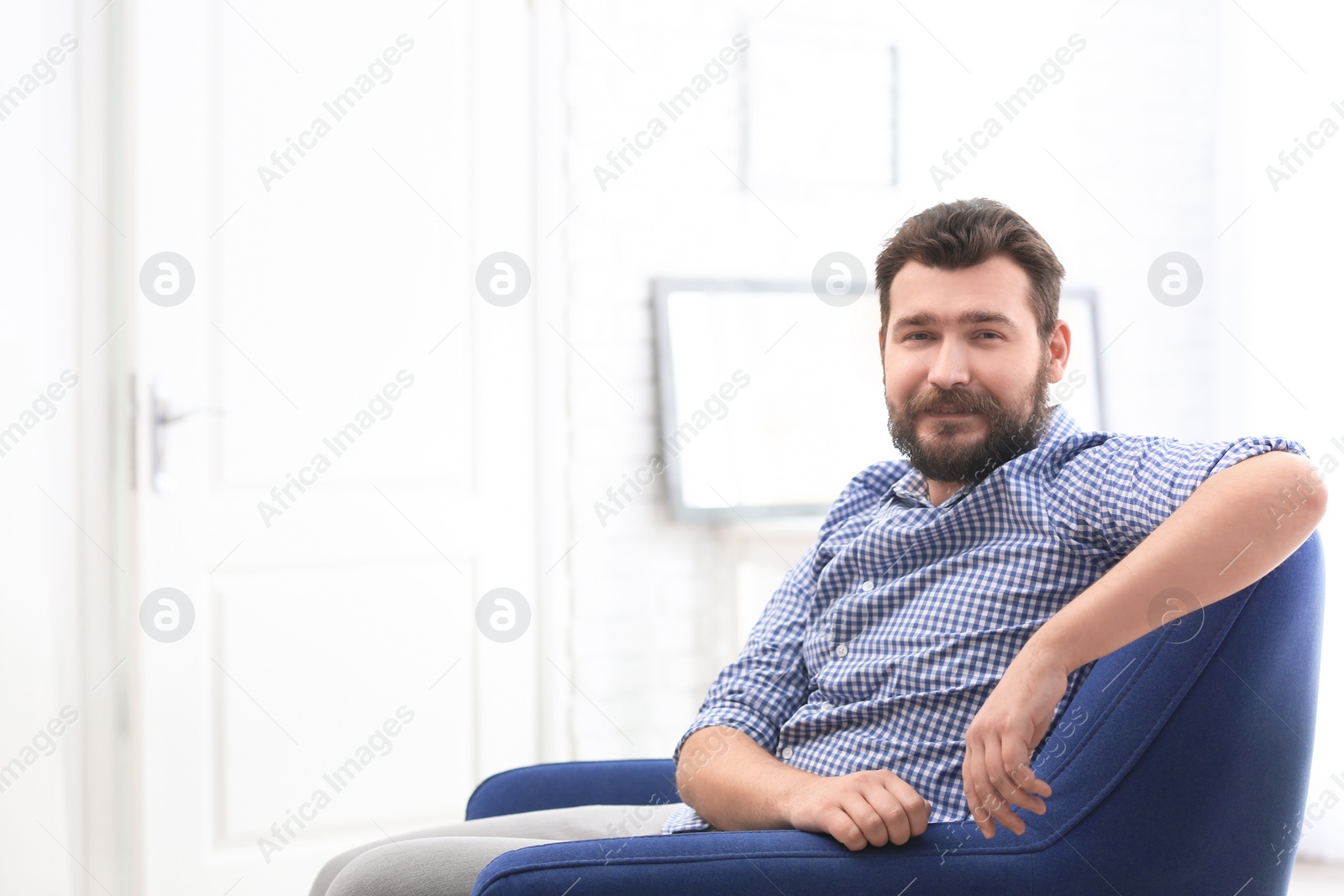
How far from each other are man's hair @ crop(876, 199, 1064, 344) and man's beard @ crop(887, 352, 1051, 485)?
0.25 feet

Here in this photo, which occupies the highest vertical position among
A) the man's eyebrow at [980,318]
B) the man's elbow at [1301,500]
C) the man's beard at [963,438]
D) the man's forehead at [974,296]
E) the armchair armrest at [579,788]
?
the man's forehead at [974,296]

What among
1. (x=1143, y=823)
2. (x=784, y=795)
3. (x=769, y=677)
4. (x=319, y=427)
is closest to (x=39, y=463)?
(x=319, y=427)

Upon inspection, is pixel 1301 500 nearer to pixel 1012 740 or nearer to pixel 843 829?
pixel 1012 740

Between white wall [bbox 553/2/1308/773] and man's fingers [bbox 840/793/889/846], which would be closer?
man's fingers [bbox 840/793/889/846]

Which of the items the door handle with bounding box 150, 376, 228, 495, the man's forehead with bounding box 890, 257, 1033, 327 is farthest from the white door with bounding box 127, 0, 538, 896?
the man's forehead with bounding box 890, 257, 1033, 327

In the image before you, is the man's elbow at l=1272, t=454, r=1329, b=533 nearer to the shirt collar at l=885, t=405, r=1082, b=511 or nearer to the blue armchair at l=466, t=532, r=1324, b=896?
the blue armchair at l=466, t=532, r=1324, b=896

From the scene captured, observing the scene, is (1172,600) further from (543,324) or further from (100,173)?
(100,173)

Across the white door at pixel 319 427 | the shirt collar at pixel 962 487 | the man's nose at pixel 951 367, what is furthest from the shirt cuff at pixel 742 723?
the white door at pixel 319 427

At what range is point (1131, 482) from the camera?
1121 mm

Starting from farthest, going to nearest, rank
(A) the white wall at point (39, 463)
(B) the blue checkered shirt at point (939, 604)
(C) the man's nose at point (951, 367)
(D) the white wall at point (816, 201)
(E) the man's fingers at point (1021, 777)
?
(D) the white wall at point (816, 201) → (A) the white wall at point (39, 463) → (C) the man's nose at point (951, 367) → (B) the blue checkered shirt at point (939, 604) → (E) the man's fingers at point (1021, 777)

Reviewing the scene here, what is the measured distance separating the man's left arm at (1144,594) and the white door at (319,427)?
1.72 meters

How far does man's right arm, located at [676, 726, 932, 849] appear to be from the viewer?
1.00 m

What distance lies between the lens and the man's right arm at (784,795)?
1005 millimetres

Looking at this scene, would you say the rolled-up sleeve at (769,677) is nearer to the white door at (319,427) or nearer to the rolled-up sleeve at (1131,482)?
the rolled-up sleeve at (1131,482)
